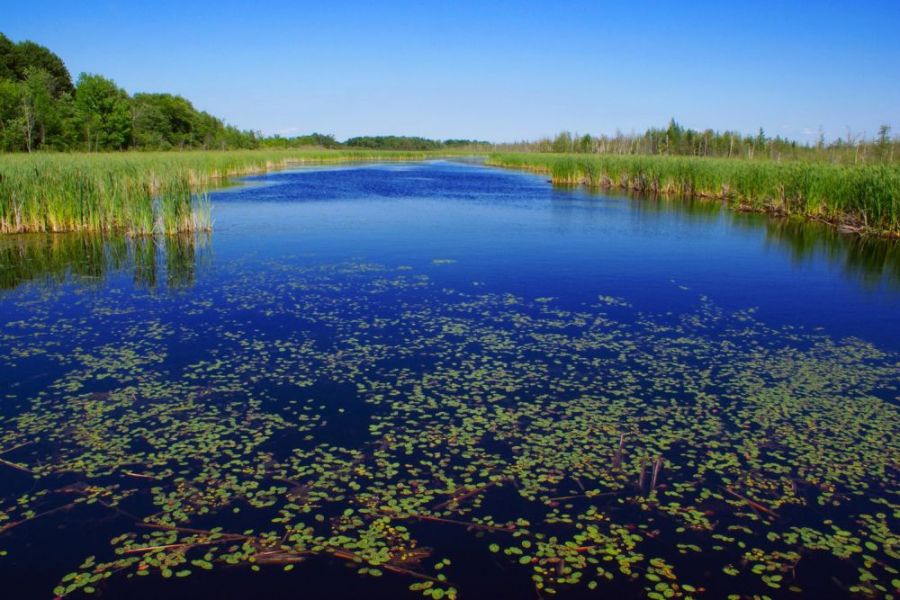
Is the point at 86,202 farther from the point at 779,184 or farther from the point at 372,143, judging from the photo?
the point at 372,143

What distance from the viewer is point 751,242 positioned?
51.6 feet

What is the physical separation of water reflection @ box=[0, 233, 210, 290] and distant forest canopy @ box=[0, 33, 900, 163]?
22.5 m

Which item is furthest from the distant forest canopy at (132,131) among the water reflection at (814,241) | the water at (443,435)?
the water at (443,435)

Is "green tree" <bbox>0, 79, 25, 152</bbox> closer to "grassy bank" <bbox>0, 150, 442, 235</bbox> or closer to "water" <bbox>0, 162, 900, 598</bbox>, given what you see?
"grassy bank" <bbox>0, 150, 442, 235</bbox>

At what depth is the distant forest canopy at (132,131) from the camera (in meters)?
32.4

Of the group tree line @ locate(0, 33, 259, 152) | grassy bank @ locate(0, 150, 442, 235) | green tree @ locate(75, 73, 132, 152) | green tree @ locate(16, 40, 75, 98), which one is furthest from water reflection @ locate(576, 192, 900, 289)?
green tree @ locate(16, 40, 75, 98)

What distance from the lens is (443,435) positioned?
16.5 feet

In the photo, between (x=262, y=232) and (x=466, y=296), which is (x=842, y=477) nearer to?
(x=466, y=296)

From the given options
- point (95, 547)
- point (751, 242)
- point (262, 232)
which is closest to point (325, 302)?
point (95, 547)

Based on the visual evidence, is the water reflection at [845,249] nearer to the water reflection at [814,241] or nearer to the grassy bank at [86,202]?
the water reflection at [814,241]

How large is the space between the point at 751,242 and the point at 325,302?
11707 mm

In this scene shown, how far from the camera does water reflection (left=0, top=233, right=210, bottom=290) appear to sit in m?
10.5

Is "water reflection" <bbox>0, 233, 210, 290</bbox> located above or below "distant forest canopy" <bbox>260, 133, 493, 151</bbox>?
below

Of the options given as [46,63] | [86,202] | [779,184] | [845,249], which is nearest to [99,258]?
[86,202]
